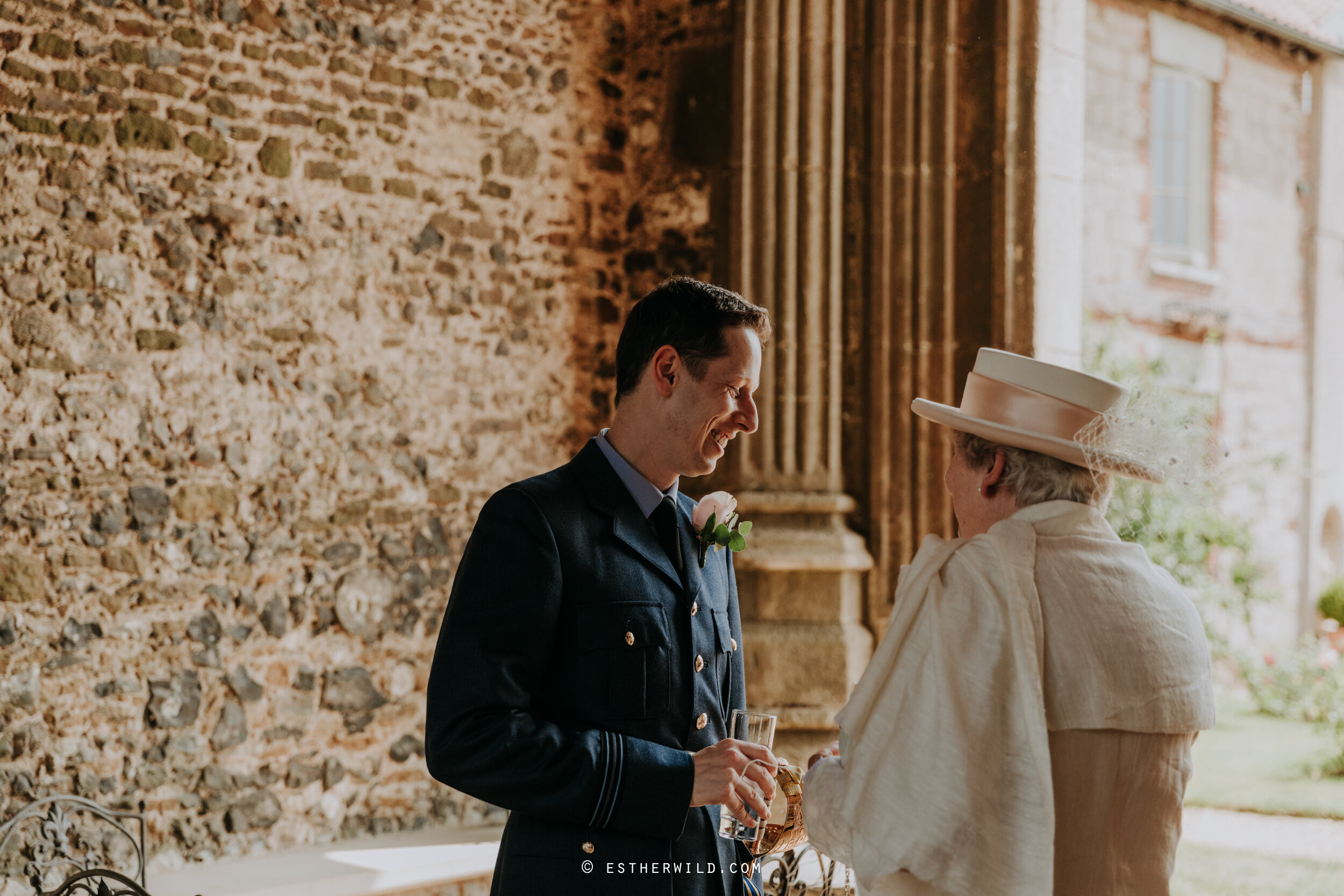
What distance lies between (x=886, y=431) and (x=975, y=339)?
485 mm

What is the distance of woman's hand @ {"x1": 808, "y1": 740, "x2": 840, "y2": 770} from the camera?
74.1 inches

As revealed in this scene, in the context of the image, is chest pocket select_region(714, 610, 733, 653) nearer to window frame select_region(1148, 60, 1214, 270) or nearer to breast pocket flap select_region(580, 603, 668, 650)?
breast pocket flap select_region(580, 603, 668, 650)

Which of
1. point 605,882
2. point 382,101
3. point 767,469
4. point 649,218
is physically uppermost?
point 382,101

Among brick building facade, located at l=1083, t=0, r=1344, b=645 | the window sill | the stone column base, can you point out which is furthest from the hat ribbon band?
the window sill

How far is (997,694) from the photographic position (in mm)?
1643

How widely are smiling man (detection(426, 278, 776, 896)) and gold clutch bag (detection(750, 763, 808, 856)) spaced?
9 cm

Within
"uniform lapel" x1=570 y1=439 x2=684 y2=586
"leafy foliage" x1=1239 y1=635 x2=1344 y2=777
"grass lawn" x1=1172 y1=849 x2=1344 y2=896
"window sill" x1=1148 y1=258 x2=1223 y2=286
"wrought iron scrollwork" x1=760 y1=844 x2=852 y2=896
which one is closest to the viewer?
"uniform lapel" x1=570 y1=439 x2=684 y2=586

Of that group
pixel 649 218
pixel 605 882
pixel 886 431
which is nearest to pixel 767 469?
pixel 886 431

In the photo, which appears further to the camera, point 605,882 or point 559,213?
point 559,213

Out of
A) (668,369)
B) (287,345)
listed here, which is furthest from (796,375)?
(668,369)

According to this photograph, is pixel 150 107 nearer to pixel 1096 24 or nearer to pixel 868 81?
pixel 868 81

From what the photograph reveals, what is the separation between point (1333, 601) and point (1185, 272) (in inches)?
148

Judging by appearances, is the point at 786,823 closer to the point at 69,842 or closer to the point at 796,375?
the point at 796,375

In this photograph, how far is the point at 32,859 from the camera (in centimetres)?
400
